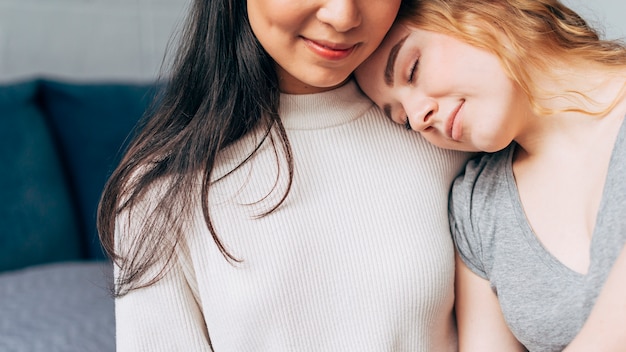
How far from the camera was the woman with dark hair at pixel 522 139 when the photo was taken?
39.7 inches

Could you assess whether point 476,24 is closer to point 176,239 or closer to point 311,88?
point 311,88

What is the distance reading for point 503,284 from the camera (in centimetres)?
108

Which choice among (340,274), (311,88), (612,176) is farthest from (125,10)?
(612,176)

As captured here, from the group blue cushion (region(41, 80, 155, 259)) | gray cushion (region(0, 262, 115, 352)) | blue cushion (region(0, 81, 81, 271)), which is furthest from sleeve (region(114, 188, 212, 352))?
blue cushion (region(41, 80, 155, 259))

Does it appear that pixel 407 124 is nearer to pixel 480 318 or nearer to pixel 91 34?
pixel 480 318

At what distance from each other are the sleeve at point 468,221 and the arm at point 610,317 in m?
0.22

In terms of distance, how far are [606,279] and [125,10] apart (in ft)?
5.79

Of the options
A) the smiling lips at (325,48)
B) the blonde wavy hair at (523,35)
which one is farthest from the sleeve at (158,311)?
the blonde wavy hair at (523,35)

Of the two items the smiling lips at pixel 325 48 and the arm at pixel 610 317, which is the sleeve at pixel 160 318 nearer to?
the smiling lips at pixel 325 48

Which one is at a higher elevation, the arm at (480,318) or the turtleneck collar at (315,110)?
Result: the turtleneck collar at (315,110)

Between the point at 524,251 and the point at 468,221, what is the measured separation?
0.10m

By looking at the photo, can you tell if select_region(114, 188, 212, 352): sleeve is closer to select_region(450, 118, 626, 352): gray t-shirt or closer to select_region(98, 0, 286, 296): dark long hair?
select_region(98, 0, 286, 296): dark long hair

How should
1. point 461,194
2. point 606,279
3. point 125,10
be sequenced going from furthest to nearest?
point 125,10 → point 461,194 → point 606,279

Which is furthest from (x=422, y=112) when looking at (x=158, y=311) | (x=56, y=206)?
(x=56, y=206)
